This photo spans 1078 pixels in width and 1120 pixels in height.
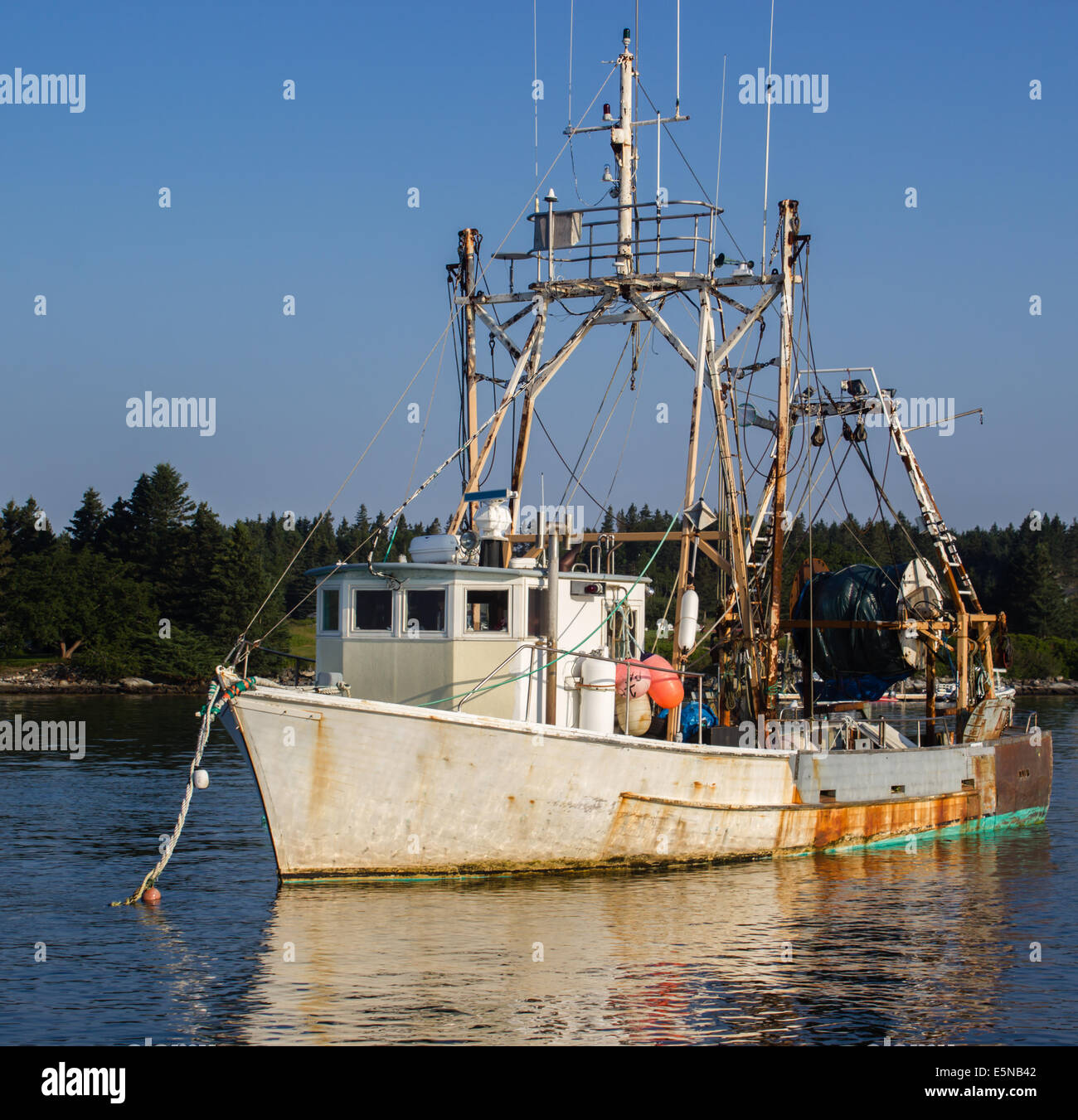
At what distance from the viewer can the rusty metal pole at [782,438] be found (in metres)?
22.5

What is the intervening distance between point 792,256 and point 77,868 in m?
16.3

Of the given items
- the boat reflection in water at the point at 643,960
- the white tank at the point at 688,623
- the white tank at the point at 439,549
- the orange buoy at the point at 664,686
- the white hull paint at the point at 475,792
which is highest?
the white tank at the point at 439,549

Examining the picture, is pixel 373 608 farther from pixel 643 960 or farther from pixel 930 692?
pixel 930 692

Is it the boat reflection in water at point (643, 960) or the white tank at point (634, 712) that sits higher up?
the white tank at point (634, 712)

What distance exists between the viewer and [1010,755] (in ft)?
86.9

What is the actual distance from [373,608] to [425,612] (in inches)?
32.5

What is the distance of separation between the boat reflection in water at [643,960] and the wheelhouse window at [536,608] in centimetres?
367

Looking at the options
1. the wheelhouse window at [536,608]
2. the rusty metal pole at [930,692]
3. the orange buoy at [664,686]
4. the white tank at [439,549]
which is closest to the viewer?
the wheelhouse window at [536,608]

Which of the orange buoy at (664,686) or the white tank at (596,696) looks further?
the orange buoy at (664,686)

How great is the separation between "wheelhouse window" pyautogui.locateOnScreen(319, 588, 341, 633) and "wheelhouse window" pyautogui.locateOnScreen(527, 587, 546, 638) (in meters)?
2.93

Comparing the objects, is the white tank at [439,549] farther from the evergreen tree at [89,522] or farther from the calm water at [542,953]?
the evergreen tree at [89,522]

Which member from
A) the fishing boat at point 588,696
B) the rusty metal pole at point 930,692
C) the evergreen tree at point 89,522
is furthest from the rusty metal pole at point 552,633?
the evergreen tree at point 89,522

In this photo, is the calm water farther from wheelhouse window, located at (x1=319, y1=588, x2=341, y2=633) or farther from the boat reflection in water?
wheelhouse window, located at (x1=319, y1=588, x2=341, y2=633)

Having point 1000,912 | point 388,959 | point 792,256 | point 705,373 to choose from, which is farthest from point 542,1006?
point 792,256
